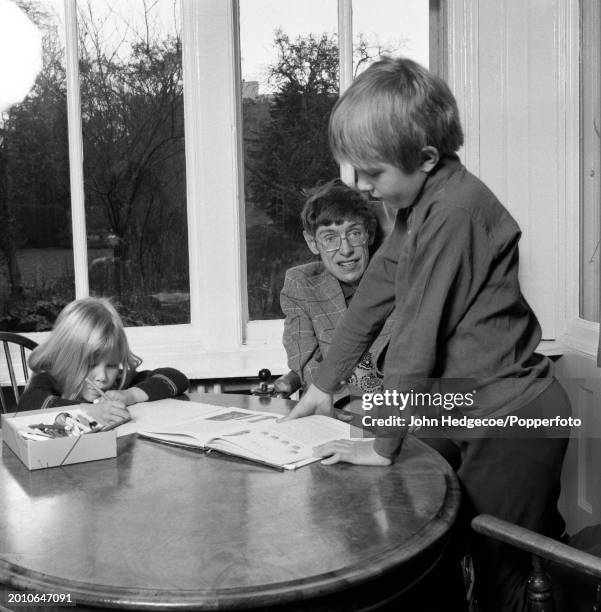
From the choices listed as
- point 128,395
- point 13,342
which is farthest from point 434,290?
point 13,342

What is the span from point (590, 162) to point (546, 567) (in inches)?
80.9

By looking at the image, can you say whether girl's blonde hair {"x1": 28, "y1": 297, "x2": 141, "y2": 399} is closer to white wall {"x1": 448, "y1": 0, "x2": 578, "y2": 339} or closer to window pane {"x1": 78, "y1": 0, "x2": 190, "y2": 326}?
window pane {"x1": 78, "y1": 0, "x2": 190, "y2": 326}

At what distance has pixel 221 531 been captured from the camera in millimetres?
1202

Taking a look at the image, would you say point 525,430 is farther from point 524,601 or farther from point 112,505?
point 112,505

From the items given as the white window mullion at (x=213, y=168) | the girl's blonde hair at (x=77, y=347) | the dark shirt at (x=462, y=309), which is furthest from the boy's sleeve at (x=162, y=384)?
the dark shirt at (x=462, y=309)

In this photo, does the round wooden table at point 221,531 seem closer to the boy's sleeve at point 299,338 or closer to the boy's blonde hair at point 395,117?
the boy's blonde hair at point 395,117

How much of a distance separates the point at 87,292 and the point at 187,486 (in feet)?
5.91

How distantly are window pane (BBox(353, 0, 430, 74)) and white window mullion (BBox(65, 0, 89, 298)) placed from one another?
1.12 meters

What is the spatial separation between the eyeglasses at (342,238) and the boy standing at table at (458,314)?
0.94m

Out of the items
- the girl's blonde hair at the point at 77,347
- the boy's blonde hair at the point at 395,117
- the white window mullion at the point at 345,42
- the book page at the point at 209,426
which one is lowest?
the book page at the point at 209,426

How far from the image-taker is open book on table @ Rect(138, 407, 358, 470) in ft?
5.21

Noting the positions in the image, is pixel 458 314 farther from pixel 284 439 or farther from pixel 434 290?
pixel 284 439

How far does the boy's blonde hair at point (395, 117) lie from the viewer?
4.83ft

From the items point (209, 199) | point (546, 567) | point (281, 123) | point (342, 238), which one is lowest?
point (546, 567)
